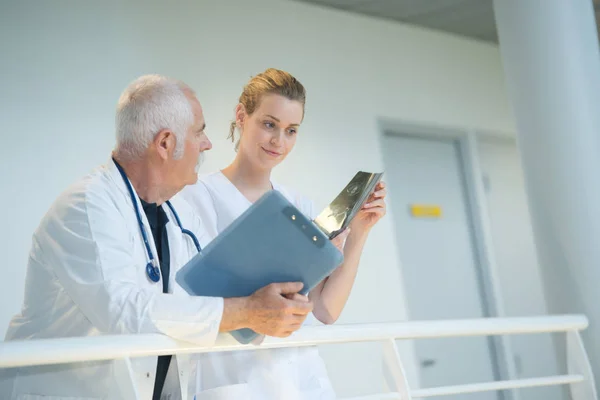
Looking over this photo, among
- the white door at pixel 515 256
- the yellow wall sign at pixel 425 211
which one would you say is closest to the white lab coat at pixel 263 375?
the yellow wall sign at pixel 425 211

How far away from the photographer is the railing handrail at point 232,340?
3.33 feet

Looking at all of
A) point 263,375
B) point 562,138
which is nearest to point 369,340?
point 263,375

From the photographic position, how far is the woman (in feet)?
5.11

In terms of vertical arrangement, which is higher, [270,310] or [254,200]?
[254,200]

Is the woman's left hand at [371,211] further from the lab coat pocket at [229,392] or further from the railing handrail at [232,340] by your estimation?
the lab coat pocket at [229,392]

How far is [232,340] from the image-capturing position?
4.07 feet

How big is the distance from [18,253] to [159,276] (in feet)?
5.31

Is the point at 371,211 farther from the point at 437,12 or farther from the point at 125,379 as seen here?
the point at 437,12

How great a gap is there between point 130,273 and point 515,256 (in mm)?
3667

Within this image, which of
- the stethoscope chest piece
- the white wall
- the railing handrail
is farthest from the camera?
the white wall

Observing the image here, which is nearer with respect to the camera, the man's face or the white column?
the man's face

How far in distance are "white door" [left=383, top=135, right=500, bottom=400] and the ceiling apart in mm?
722

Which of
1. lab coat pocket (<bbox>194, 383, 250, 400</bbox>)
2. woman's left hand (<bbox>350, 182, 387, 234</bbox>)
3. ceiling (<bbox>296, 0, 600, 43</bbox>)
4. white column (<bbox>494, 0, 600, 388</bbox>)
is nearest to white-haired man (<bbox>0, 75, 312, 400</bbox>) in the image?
lab coat pocket (<bbox>194, 383, 250, 400</bbox>)

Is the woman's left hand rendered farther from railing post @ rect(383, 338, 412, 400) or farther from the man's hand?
the man's hand
